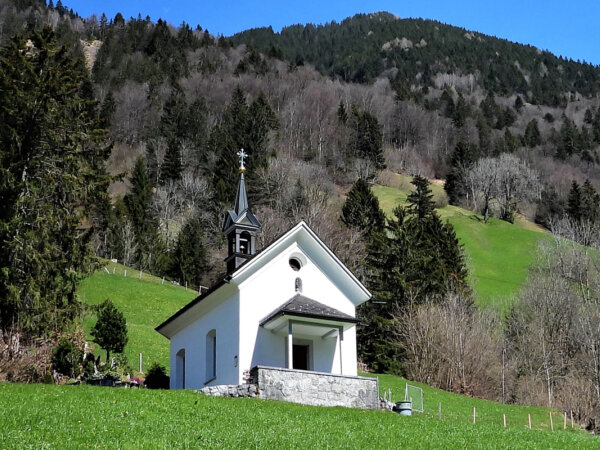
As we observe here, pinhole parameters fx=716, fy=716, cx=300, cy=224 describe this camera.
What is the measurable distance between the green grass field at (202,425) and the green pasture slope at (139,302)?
14919 mm

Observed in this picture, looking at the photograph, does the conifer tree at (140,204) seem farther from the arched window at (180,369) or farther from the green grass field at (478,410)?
the green grass field at (478,410)

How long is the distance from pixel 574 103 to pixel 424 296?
124 m

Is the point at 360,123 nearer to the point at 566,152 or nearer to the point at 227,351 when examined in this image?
the point at 566,152

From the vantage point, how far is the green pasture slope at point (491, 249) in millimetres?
63500

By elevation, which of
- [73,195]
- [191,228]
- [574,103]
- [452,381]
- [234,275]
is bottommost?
[452,381]

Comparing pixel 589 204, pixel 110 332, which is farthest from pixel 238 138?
pixel 110 332

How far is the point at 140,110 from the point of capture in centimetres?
9725

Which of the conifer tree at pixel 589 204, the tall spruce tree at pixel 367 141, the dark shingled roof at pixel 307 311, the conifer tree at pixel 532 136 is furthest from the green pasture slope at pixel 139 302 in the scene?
the conifer tree at pixel 532 136

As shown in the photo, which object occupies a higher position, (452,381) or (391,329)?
(391,329)

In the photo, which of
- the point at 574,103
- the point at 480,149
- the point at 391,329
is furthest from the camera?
the point at 574,103

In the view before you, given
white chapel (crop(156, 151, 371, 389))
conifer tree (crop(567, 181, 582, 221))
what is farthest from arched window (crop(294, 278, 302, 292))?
conifer tree (crop(567, 181, 582, 221))

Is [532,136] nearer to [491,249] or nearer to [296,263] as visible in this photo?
[491,249]

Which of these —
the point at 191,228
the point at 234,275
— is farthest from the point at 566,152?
the point at 234,275

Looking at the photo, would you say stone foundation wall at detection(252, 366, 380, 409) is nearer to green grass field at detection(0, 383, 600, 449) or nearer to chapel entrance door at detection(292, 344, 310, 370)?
green grass field at detection(0, 383, 600, 449)
